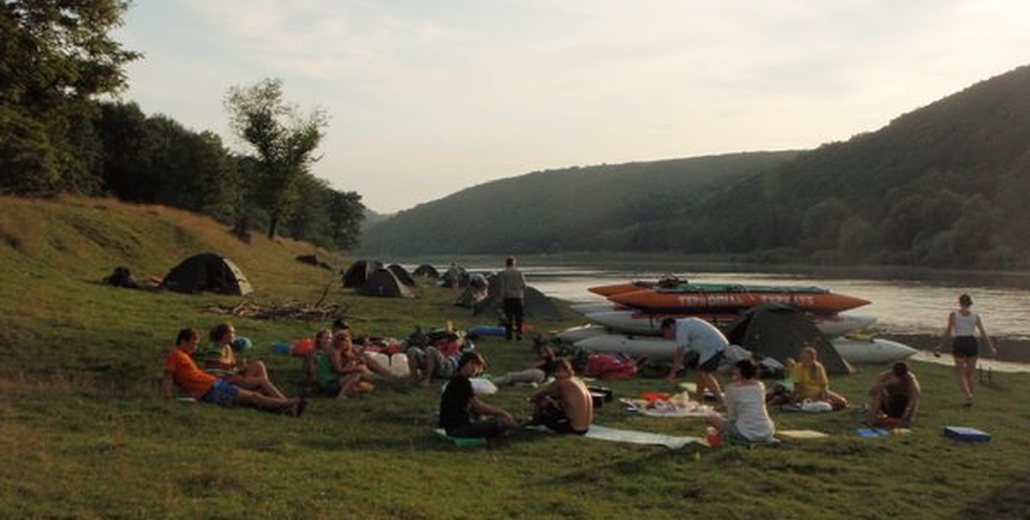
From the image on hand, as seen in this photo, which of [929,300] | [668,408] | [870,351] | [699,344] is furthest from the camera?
[929,300]

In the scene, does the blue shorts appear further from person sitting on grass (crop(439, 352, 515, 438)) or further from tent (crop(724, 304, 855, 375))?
tent (crop(724, 304, 855, 375))

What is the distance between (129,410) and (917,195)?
3762 inches

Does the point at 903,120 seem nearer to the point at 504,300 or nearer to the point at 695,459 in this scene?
the point at 504,300

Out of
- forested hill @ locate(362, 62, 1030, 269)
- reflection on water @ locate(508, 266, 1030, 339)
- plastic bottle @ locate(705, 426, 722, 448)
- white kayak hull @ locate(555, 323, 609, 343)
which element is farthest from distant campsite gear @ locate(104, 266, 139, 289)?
forested hill @ locate(362, 62, 1030, 269)

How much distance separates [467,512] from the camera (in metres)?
7.30

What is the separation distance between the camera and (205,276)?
92.5 ft

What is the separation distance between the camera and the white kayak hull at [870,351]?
66.9 feet

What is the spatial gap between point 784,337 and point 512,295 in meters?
6.38

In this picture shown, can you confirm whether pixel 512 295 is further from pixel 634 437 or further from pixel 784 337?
pixel 634 437

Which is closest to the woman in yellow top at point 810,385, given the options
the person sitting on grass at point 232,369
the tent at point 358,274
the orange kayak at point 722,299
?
the orange kayak at point 722,299

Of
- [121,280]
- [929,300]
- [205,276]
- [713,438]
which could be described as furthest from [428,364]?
[929,300]

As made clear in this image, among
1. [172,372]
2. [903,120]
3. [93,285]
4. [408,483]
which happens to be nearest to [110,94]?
[93,285]

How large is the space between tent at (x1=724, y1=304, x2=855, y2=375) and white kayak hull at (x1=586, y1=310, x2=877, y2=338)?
2.57 meters

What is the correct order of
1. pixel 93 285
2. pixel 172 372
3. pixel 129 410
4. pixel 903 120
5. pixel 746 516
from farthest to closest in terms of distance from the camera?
pixel 903 120 → pixel 93 285 → pixel 172 372 → pixel 129 410 → pixel 746 516
